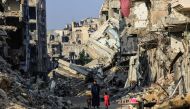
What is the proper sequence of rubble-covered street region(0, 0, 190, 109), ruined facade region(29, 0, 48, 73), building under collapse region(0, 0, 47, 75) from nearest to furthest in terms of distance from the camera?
rubble-covered street region(0, 0, 190, 109) < building under collapse region(0, 0, 47, 75) < ruined facade region(29, 0, 48, 73)

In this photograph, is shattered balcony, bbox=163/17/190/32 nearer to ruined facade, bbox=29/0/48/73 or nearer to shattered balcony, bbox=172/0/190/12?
shattered balcony, bbox=172/0/190/12

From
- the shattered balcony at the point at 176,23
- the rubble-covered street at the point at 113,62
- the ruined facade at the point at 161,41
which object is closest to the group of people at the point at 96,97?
the rubble-covered street at the point at 113,62

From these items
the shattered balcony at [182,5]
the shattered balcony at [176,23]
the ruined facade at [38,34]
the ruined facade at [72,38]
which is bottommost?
the ruined facade at [72,38]

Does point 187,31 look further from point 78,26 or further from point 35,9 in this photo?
point 78,26

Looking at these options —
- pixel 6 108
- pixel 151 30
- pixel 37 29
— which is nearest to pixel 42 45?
pixel 37 29

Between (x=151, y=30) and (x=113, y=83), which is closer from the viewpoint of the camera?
(x=151, y=30)

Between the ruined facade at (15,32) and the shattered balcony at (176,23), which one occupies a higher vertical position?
the shattered balcony at (176,23)

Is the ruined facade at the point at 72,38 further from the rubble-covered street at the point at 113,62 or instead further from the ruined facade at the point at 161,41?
the ruined facade at the point at 161,41

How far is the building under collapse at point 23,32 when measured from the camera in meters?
37.4

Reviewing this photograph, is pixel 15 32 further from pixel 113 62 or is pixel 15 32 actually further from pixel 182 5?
pixel 182 5

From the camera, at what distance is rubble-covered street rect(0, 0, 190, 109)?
21.1 meters

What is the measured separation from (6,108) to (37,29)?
158 feet

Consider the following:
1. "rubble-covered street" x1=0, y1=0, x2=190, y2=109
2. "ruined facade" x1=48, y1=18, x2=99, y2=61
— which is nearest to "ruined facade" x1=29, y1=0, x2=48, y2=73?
"rubble-covered street" x1=0, y1=0, x2=190, y2=109

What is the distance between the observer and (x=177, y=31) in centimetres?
2297
